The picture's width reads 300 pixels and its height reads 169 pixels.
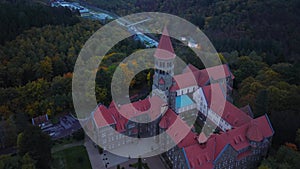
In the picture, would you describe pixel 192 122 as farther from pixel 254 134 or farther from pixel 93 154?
pixel 93 154

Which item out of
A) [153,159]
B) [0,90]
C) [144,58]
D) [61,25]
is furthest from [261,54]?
[0,90]

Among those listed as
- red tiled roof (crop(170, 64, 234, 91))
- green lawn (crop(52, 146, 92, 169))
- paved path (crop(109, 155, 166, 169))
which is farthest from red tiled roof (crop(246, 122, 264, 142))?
green lawn (crop(52, 146, 92, 169))

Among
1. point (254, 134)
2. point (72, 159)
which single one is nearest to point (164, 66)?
point (254, 134)

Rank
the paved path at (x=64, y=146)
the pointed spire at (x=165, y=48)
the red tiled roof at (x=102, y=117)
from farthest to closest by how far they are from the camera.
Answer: the paved path at (x=64, y=146), the red tiled roof at (x=102, y=117), the pointed spire at (x=165, y=48)

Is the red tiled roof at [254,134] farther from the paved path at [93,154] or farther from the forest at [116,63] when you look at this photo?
the paved path at [93,154]

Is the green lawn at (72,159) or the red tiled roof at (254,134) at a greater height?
the red tiled roof at (254,134)

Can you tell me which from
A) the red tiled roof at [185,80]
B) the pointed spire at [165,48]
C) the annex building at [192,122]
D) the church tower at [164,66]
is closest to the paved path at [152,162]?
the annex building at [192,122]

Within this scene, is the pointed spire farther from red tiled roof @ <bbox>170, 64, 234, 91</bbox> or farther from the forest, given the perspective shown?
the forest
